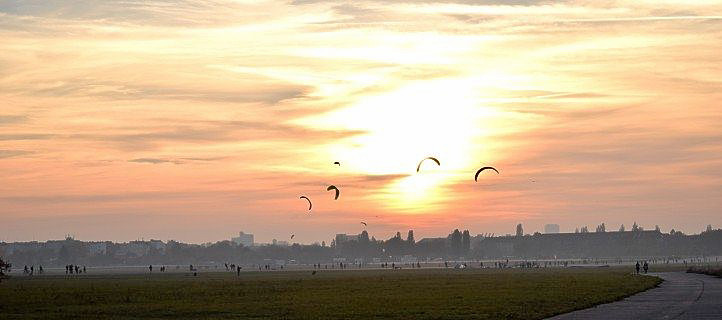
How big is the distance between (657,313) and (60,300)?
43290 mm

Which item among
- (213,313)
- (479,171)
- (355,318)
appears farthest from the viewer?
(479,171)

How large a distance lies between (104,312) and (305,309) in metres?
11.0

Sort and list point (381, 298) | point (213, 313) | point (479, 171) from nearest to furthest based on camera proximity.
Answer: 1. point (213, 313)
2. point (381, 298)
3. point (479, 171)

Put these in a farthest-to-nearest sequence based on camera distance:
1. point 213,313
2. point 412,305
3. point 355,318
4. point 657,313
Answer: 1. point 412,305
2. point 213,313
3. point 355,318
4. point 657,313

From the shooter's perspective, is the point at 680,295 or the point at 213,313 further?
the point at 680,295

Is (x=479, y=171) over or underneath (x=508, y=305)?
over

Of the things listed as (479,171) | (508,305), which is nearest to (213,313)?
(508,305)

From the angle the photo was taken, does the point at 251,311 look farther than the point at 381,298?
No

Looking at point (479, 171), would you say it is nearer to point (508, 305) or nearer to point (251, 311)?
point (508, 305)

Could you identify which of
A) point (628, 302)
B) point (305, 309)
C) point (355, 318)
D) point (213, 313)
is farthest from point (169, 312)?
point (628, 302)

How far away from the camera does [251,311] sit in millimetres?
55812

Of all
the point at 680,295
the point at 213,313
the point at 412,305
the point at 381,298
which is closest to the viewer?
the point at 213,313

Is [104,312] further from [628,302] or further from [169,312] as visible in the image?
[628,302]

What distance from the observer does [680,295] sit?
63312mm
